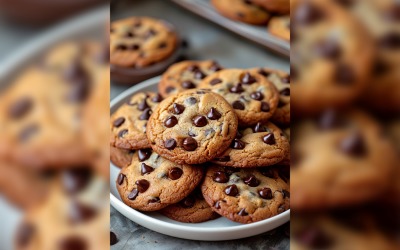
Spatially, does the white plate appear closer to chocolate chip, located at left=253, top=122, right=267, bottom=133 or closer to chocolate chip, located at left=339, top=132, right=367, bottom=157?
chocolate chip, located at left=253, top=122, right=267, bottom=133

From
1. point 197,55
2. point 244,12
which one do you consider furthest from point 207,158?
point 197,55

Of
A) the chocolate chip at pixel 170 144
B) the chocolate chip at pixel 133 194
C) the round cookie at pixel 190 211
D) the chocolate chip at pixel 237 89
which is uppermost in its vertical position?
the chocolate chip at pixel 237 89

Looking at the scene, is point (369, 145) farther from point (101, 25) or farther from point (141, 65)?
point (141, 65)

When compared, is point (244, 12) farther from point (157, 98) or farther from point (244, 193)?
point (244, 193)

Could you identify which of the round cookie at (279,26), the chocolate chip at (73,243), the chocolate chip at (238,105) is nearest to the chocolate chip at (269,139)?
the chocolate chip at (238,105)

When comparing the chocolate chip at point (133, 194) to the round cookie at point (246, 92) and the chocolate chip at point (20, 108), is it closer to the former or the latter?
the round cookie at point (246, 92)

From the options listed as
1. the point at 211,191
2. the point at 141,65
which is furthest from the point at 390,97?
the point at 141,65
